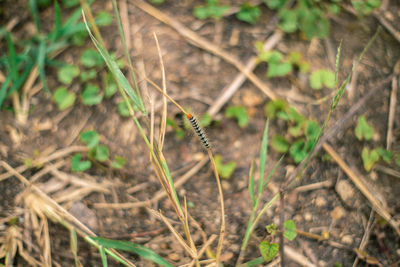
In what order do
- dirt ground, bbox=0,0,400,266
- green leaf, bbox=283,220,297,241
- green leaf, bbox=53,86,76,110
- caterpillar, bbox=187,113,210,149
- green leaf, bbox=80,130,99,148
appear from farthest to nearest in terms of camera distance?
1. green leaf, bbox=53,86,76,110
2. green leaf, bbox=80,130,99,148
3. dirt ground, bbox=0,0,400,266
4. green leaf, bbox=283,220,297,241
5. caterpillar, bbox=187,113,210,149

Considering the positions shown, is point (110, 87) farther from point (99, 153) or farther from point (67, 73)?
point (99, 153)

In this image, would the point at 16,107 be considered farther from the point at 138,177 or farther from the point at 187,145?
the point at 187,145

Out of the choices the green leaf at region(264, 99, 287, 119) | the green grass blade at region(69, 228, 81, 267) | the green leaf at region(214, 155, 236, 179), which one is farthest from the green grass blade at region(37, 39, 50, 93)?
the green leaf at region(264, 99, 287, 119)

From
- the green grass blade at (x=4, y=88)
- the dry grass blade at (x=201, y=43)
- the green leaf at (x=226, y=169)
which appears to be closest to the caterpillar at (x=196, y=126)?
the green leaf at (x=226, y=169)

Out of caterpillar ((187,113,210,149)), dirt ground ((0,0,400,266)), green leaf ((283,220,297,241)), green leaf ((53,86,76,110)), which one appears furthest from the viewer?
green leaf ((53,86,76,110))

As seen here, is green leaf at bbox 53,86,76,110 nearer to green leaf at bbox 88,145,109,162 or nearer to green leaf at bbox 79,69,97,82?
green leaf at bbox 79,69,97,82

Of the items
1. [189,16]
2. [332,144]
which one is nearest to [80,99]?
[189,16]
